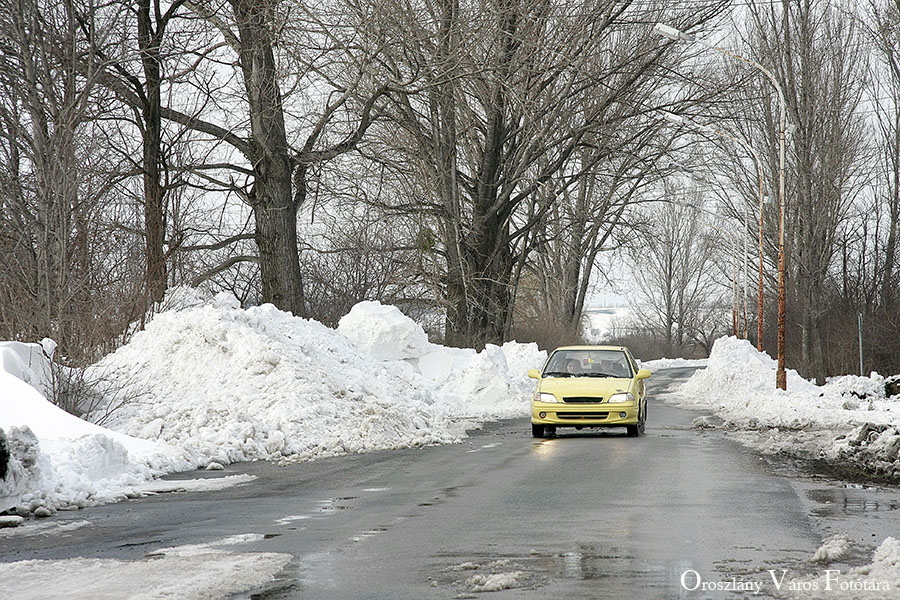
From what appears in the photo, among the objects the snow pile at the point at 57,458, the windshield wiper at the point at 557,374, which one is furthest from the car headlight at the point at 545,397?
the snow pile at the point at 57,458

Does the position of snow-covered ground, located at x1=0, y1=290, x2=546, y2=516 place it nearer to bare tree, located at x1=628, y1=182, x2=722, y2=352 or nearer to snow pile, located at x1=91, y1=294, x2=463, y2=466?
snow pile, located at x1=91, y1=294, x2=463, y2=466

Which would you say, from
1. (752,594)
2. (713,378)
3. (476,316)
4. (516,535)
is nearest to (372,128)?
(476,316)

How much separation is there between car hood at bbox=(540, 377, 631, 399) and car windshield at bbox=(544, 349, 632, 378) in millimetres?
382

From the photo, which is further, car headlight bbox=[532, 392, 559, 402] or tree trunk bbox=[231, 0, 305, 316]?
tree trunk bbox=[231, 0, 305, 316]

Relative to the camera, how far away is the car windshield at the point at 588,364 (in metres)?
20.1

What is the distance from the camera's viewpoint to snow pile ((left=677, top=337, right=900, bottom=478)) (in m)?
14.4

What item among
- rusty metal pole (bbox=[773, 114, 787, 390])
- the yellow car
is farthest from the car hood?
rusty metal pole (bbox=[773, 114, 787, 390])

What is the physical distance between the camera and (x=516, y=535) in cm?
837

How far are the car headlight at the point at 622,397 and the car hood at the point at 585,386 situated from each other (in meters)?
0.07

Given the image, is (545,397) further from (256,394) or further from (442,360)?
(442,360)

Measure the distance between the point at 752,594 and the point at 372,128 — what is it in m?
30.9

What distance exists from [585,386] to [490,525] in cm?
1065

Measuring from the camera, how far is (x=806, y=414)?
73.9 ft

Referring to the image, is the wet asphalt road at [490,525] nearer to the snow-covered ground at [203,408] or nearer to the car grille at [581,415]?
the snow-covered ground at [203,408]
